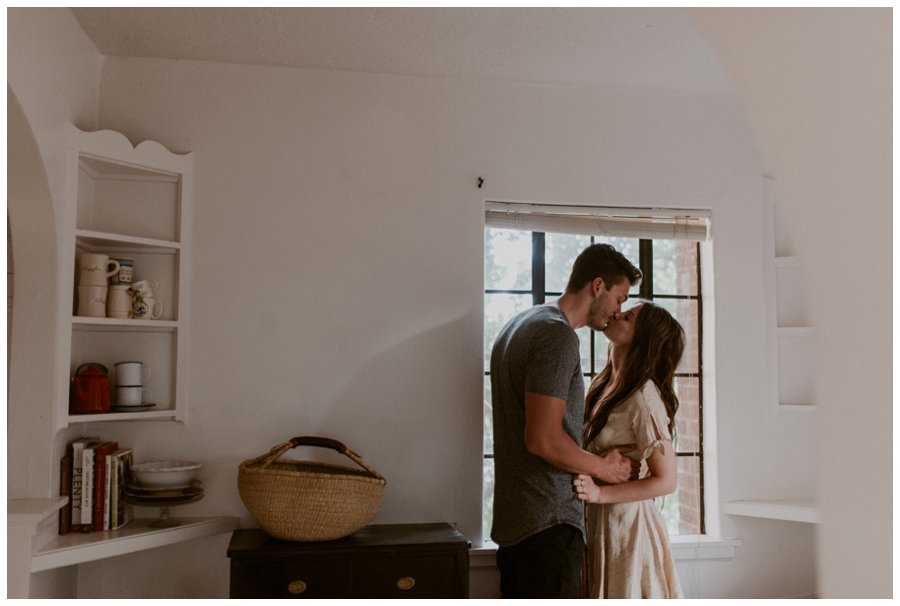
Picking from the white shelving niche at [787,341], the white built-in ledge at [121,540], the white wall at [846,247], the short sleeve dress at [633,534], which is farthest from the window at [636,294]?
the white wall at [846,247]

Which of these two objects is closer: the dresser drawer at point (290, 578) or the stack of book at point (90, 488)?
the dresser drawer at point (290, 578)

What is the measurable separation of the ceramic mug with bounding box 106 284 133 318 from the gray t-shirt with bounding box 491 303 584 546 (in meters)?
1.40

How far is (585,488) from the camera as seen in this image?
2590 mm

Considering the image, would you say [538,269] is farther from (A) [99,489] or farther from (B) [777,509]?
(A) [99,489]

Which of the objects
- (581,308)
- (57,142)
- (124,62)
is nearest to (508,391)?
(581,308)

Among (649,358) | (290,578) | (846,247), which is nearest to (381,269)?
(649,358)

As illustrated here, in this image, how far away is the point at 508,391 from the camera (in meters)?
2.68

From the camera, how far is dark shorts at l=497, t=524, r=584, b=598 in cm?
246

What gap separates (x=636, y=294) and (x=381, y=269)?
1221 millimetres

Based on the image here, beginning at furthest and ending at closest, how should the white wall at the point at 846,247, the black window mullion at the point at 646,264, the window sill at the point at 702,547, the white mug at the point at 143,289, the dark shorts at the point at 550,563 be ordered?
the black window mullion at the point at 646,264 < the window sill at the point at 702,547 < the white mug at the point at 143,289 < the dark shorts at the point at 550,563 < the white wall at the point at 846,247

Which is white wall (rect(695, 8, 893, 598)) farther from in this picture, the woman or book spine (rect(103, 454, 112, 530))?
book spine (rect(103, 454, 112, 530))

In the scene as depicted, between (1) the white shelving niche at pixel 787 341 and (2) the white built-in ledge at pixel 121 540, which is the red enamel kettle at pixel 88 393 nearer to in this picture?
(2) the white built-in ledge at pixel 121 540

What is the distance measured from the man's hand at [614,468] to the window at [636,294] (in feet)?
2.62

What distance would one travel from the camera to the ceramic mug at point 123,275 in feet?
9.37
